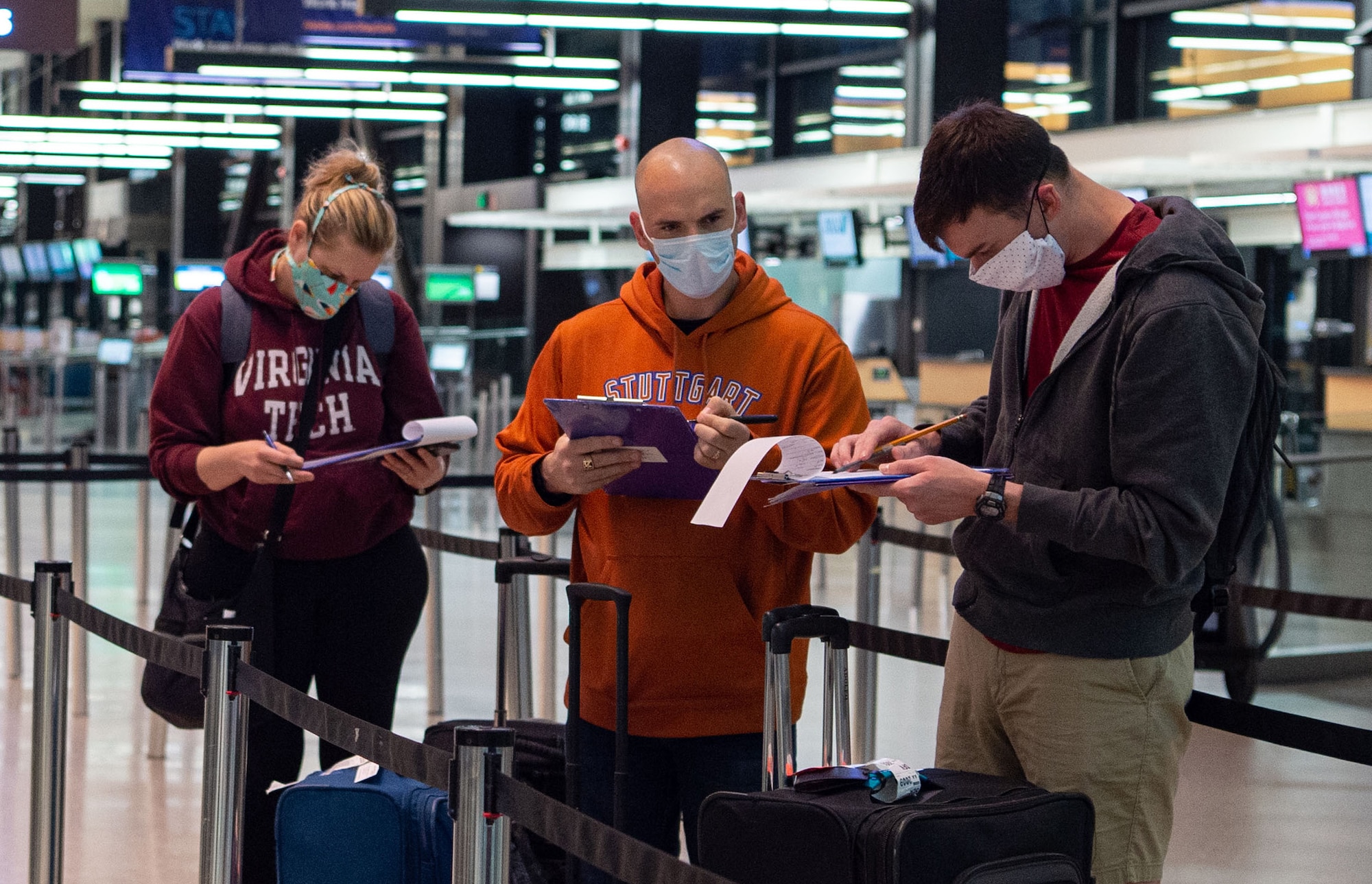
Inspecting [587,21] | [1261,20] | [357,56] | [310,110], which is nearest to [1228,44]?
[1261,20]

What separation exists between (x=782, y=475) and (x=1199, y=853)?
290 cm

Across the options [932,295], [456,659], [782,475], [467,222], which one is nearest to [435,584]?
[456,659]

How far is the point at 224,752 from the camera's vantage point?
273cm

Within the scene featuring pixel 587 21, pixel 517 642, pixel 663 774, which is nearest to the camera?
pixel 663 774

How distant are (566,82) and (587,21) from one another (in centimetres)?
580

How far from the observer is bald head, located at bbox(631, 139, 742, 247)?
7.77 ft

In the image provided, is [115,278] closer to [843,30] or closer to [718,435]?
[843,30]

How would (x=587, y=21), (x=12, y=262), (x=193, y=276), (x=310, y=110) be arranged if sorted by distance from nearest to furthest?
1. (x=587, y=21)
2. (x=310, y=110)
3. (x=193, y=276)
4. (x=12, y=262)

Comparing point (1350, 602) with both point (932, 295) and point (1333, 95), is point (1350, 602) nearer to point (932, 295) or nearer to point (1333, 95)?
point (1333, 95)

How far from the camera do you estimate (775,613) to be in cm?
233

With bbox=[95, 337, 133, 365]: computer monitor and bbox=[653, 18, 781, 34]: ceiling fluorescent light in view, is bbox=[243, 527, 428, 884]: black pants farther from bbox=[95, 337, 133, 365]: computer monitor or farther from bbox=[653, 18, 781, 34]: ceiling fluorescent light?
bbox=[95, 337, 133, 365]: computer monitor

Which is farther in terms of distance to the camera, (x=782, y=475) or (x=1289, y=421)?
(x=1289, y=421)

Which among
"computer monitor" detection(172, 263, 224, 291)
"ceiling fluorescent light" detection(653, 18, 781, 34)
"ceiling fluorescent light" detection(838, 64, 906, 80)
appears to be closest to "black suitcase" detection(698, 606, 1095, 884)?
"ceiling fluorescent light" detection(653, 18, 781, 34)

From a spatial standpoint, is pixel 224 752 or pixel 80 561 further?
pixel 80 561
